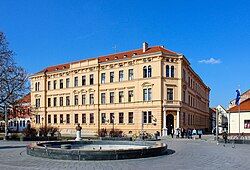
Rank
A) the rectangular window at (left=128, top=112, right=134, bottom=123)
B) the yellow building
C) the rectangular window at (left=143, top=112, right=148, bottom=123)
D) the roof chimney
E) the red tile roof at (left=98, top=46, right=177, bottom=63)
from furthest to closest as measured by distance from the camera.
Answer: the roof chimney → the rectangular window at (left=128, top=112, right=134, bottom=123) → the red tile roof at (left=98, top=46, right=177, bottom=63) → the rectangular window at (left=143, top=112, right=148, bottom=123) → the yellow building

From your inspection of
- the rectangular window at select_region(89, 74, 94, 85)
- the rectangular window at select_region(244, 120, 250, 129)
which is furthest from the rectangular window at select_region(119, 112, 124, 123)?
the rectangular window at select_region(244, 120, 250, 129)

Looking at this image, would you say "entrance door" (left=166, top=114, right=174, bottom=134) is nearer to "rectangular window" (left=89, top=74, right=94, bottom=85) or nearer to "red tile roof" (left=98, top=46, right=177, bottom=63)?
"red tile roof" (left=98, top=46, right=177, bottom=63)

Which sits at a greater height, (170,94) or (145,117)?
(170,94)

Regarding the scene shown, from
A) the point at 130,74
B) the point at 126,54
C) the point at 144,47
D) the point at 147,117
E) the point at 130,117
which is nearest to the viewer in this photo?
the point at 147,117

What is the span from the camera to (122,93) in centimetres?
6706

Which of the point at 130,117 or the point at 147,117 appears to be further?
the point at 130,117

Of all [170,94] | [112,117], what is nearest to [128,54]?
[112,117]

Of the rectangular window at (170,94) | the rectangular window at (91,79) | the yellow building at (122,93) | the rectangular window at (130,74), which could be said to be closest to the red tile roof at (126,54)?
the yellow building at (122,93)

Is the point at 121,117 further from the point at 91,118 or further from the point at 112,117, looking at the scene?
the point at 91,118

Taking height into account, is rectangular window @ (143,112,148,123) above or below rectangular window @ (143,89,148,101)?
below

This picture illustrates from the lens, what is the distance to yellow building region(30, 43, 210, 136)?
61.2 meters

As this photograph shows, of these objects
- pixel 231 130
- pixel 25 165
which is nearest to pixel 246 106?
pixel 231 130

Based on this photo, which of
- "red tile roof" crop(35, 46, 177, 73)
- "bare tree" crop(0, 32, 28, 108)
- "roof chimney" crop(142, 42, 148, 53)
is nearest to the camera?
"bare tree" crop(0, 32, 28, 108)

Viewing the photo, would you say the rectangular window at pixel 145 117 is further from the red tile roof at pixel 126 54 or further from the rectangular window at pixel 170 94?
the red tile roof at pixel 126 54
